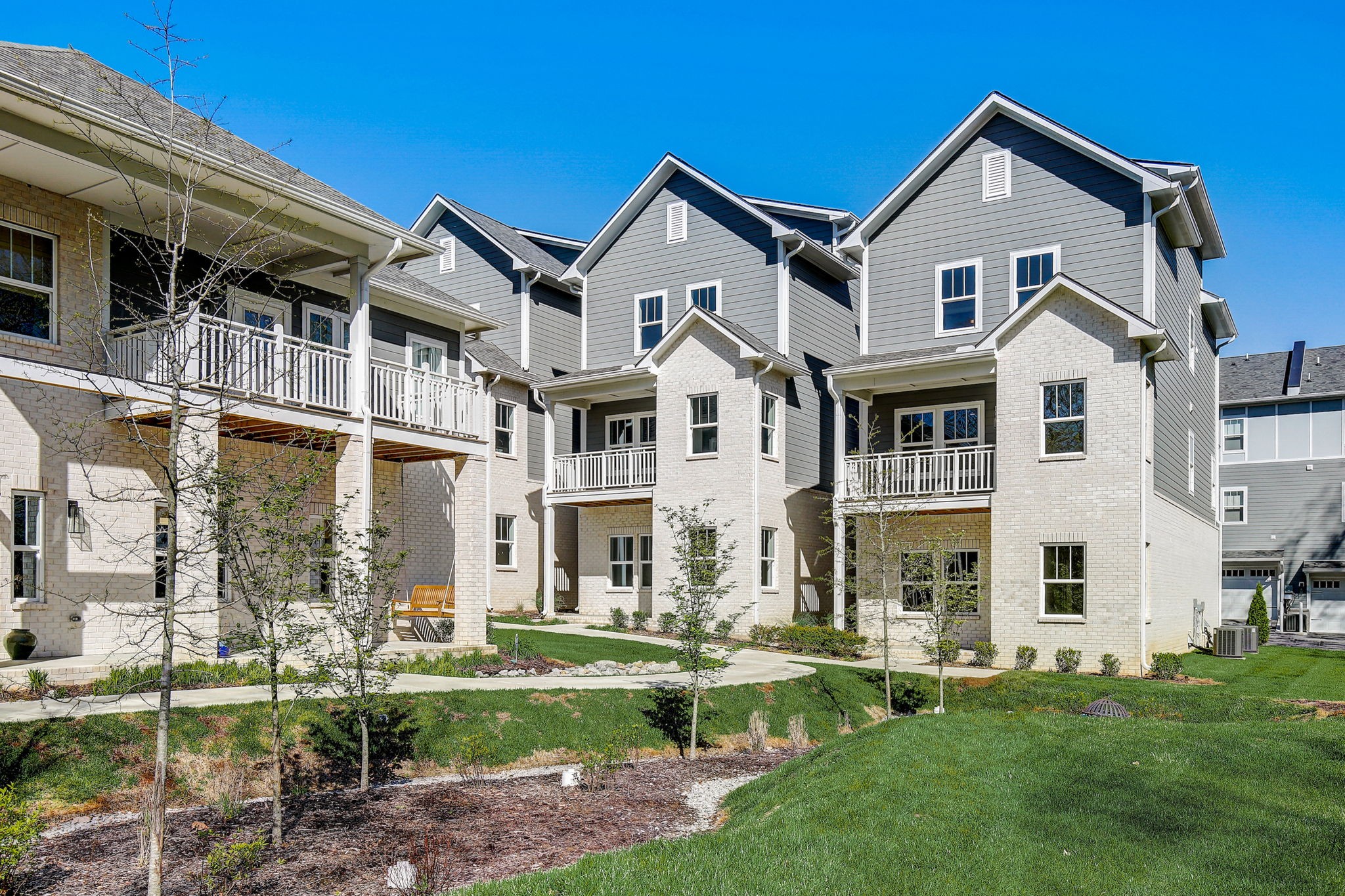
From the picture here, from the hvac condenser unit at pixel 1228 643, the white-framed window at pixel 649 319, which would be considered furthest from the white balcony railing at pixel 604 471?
the hvac condenser unit at pixel 1228 643

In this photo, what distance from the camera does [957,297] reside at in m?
24.0

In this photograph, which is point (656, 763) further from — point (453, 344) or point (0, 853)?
point (453, 344)

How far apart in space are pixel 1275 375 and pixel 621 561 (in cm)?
2796

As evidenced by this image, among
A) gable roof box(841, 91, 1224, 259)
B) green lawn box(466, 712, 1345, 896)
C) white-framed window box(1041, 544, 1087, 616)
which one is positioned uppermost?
gable roof box(841, 91, 1224, 259)

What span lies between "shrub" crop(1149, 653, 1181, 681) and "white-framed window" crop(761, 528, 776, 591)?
345 inches

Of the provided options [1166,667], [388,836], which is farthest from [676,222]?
[388,836]

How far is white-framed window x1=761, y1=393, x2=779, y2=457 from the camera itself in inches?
962

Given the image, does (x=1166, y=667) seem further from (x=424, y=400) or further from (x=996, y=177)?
(x=424, y=400)

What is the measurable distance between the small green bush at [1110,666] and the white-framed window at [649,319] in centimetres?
1433

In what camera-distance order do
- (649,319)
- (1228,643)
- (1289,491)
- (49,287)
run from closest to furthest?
1. (49,287)
2. (1228,643)
3. (649,319)
4. (1289,491)

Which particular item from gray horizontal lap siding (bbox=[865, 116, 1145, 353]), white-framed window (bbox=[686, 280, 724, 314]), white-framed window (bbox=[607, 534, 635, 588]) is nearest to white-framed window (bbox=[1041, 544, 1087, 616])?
gray horizontal lap siding (bbox=[865, 116, 1145, 353])

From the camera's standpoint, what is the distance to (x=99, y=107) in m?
11.6

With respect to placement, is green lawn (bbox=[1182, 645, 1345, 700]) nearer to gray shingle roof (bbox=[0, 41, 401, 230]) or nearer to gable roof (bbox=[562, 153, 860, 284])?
gable roof (bbox=[562, 153, 860, 284])

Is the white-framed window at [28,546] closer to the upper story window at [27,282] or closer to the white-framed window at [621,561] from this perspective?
the upper story window at [27,282]
